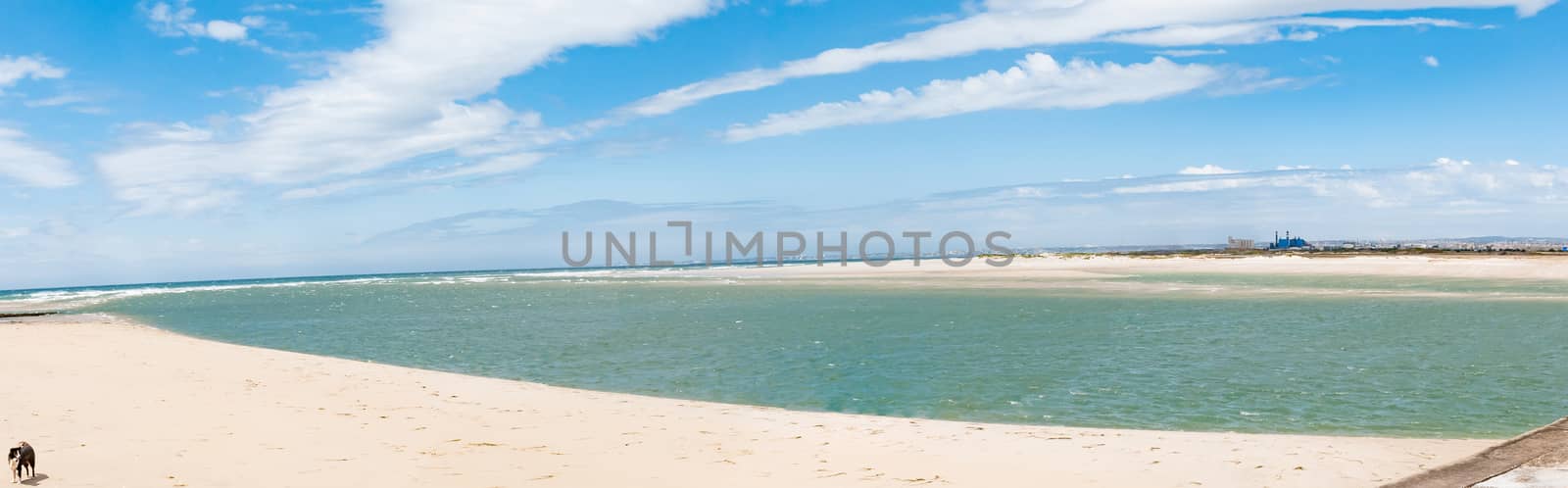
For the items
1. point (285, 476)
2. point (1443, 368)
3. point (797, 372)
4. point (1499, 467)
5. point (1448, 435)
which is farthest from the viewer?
point (797, 372)

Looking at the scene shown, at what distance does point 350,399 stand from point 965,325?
20.9 metres

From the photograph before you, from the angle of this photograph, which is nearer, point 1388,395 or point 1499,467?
point 1499,467

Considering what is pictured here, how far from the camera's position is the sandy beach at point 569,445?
9.25 m

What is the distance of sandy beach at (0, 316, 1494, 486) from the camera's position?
9250 mm

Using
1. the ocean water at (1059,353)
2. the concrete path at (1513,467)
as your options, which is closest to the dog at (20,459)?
the ocean water at (1059,353)

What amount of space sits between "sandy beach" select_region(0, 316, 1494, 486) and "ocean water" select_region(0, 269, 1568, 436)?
6.41 feet

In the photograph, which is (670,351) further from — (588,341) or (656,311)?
(656,311)

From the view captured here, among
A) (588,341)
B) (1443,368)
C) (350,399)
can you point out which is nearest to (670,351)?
(588,341)

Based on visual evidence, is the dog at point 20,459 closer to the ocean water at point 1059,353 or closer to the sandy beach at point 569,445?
the sandy beach at point 569,445

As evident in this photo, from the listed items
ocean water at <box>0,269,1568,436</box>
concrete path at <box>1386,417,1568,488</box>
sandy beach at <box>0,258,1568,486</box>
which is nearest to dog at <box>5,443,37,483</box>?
sandy beach at <box>0,258,1568,486</box>

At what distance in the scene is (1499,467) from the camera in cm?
844

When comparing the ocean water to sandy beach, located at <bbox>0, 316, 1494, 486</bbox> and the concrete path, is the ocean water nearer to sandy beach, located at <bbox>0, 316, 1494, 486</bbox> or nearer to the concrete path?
sandy beach, located at <bbox>0, 316, 1494, 486</bbox>

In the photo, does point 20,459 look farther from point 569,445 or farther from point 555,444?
point 569,445

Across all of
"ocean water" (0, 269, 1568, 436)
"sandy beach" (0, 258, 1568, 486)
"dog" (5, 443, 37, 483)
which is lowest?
"ocean water" (0, 269, 1568, 436)
